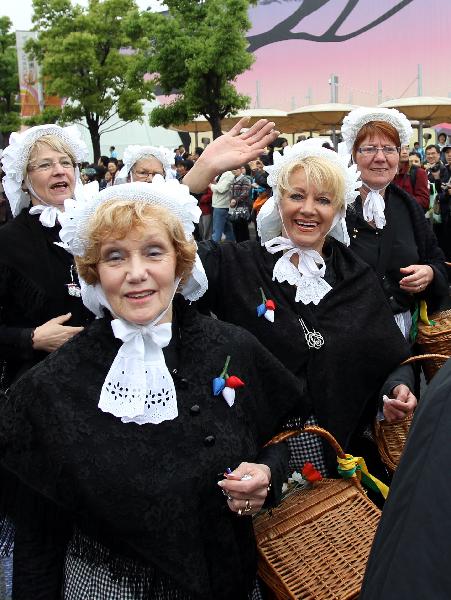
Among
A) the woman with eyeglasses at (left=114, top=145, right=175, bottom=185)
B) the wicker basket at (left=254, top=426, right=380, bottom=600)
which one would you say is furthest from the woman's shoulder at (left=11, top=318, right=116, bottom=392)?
the woman with eyeglasses at (left=114, top=145, right=175, bottom=185)

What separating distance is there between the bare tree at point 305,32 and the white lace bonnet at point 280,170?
126 feet

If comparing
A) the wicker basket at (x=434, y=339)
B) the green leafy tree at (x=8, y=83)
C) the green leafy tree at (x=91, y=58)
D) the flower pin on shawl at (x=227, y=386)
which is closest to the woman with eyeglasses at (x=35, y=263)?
the flower pin on shawl at (x=227, y=386)

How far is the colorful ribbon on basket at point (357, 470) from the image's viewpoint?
216cm

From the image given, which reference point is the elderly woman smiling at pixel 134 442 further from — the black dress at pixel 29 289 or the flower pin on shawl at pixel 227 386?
the black dress at pixel 29 289

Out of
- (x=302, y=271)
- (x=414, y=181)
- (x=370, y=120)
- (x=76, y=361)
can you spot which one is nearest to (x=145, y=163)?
(x=370, y=120)

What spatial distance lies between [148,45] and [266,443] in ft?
80.6

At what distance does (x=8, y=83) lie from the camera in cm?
3700

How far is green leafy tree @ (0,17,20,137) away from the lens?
36438 mm

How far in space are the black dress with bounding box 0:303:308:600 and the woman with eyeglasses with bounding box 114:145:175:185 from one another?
296cm

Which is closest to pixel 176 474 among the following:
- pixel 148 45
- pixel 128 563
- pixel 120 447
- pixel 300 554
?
pixel 120 447

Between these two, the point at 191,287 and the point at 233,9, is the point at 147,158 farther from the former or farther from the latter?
the point at 233,9

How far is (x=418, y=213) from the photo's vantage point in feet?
11.3

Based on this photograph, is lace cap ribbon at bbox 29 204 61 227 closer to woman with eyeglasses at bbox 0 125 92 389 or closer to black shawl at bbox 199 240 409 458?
woman with eyeglasses at bbox 0 125 92 389

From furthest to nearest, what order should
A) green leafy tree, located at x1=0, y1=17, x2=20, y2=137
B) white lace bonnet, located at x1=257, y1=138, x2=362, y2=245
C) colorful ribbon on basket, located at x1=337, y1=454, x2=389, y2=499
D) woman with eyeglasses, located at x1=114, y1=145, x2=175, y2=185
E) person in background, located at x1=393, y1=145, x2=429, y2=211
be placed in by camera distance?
green leafy tree, located at x1=0, y1=17, x2=20, y2=137
person in background, located at x1=393, y1=145, x2=429, y2=211
woman with eyeglasses, located at x1=114, y1=145, x2=175, y2=185
white lace bonnet, located at x1=257, y1=138, x2=362, y2=245
colorful ribbon on basket, located at x1=337, y1=454, x2=389, y2=499
